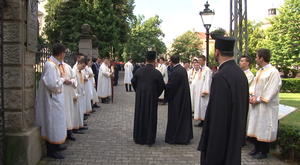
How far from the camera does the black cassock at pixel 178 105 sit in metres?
7.96

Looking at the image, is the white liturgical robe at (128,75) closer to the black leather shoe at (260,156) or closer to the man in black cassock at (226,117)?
the black leather shoe at (260,156)

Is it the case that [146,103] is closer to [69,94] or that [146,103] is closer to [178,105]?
[178,105]

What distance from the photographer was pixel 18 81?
548 cm

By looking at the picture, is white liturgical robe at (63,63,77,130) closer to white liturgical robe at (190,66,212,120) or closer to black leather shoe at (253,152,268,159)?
black leather shoe at (253,152,268,159)

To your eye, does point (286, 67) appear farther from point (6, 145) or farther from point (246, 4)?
point (6, 145)

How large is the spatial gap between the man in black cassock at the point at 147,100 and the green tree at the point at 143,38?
2220 inches

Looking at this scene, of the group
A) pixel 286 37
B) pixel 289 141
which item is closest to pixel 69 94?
pixel 289 141

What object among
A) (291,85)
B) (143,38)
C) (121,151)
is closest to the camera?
(121,151)

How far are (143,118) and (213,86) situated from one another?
397 cm

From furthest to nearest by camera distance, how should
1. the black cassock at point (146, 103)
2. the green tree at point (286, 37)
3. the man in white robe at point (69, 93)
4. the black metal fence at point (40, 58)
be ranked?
the green tree at point (286, 37) < the black cassock at point (146, 103) < the black metal fence at point (40, 58) < the man in white robe at point (69, 93)

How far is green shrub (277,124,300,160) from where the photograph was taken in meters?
6.30

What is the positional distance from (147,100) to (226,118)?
3.98 meters

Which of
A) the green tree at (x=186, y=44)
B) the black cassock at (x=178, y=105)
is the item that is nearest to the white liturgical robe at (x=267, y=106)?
the black cassock at (x=178, y=105)

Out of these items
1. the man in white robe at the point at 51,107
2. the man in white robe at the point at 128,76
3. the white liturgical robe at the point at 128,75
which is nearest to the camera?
the man in white robe at the point at 51,107
